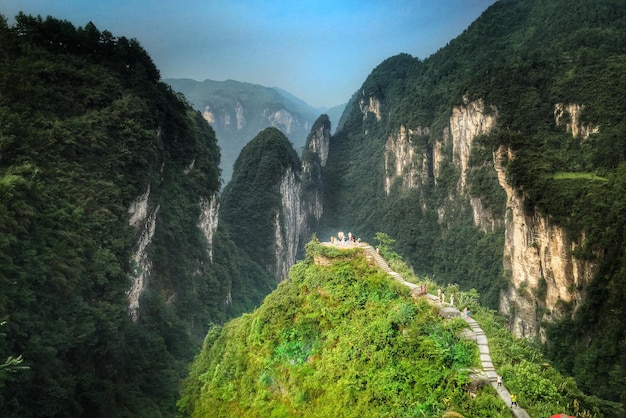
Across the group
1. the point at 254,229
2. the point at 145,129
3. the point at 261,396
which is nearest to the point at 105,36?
the point at 145,129

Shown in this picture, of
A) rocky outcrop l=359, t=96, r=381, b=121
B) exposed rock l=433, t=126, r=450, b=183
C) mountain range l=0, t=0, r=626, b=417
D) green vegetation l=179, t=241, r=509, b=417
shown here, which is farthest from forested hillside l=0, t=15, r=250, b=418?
rocky outcrop l=359, t=96, r=381, b=121

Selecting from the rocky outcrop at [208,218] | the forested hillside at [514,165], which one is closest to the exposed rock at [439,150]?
the forested hillside at [514,165]

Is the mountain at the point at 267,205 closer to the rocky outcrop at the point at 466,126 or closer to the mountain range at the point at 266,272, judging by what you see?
the mountain range at the point at 266,272

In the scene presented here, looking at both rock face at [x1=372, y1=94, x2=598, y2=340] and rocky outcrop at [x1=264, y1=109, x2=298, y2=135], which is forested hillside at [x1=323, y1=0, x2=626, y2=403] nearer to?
rock face at [x1=372, y1=94, x2=598, y2=340]

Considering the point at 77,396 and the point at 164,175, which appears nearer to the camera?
the point at 77,396

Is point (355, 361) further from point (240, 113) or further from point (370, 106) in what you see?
point (240, 113)

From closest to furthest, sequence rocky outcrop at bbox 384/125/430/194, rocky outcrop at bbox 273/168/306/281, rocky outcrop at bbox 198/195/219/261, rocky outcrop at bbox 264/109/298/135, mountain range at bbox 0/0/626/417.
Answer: mountain range at bbox 0/0/626/417 → rocky outcrop at bbox 198/195/219/261 → rocky outcrop at bbox 273/168/306/281 → rocky outcrop at bbox 384/125/430/194 → rocky outcrop at bbox 264/109/298/135

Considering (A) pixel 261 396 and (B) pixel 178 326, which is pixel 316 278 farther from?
(B) pixel 178 326

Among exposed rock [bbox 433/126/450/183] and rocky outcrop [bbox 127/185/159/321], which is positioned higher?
exposed rock [bbox 433/126/450/183]
